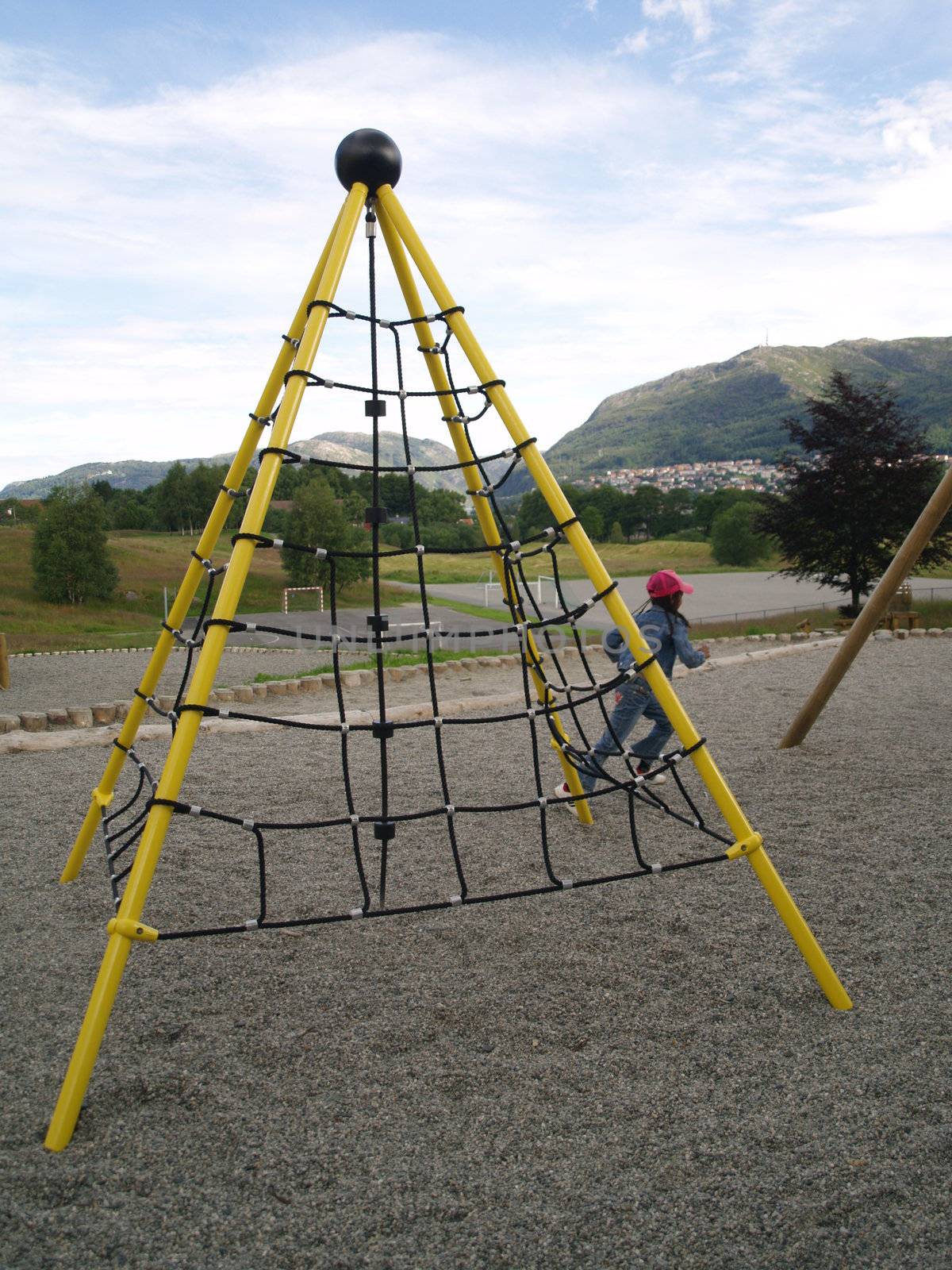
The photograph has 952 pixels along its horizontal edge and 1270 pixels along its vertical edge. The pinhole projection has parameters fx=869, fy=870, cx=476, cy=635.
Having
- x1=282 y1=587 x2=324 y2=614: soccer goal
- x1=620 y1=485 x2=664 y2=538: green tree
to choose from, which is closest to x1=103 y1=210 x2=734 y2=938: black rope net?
x1=282 y1=587 x2=324 y2=614: soccer goal

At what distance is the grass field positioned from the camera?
A: 2167 cm

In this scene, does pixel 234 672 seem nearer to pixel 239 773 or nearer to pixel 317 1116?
pixel 239 773

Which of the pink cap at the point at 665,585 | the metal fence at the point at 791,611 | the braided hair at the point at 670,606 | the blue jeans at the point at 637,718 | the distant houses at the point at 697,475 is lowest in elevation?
the metal fence at the point at 791,611

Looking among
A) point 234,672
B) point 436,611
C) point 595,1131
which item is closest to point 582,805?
point 595,1131

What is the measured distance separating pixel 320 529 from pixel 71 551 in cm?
846

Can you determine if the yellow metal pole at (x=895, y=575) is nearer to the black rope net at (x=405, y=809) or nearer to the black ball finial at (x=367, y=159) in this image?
the black rope net at (x=405, y=809)

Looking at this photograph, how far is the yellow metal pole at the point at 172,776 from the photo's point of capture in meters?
2.50

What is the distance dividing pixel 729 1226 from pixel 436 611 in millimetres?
31479

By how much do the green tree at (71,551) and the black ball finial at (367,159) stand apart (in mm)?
25054

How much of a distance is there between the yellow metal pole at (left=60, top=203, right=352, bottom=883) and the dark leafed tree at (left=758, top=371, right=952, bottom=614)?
→ 18792 mm

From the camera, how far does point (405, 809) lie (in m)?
5.61

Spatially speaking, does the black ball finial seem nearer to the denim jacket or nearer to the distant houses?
the denim jacket

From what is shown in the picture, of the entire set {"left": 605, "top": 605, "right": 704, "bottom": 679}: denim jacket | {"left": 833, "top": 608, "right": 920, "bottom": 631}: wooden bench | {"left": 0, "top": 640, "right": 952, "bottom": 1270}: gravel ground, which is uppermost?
{"left": 605, "top": 605, "right": 704, "bottom": 679}: denim jacket

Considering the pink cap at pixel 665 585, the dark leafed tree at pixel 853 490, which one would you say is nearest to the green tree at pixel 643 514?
the dark leafed tree at pixel 853 490
